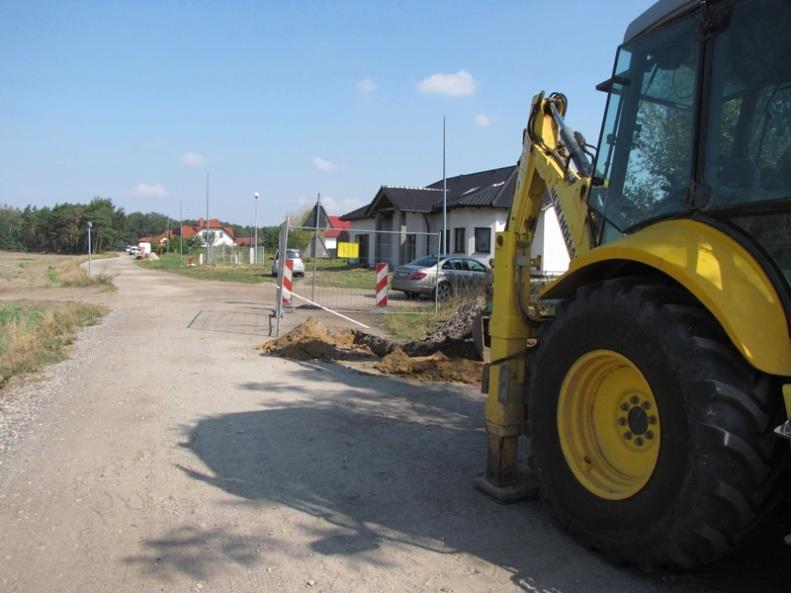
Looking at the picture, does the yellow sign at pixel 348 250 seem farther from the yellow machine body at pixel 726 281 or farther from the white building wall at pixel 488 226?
the yellow machine body at pixel 726 281

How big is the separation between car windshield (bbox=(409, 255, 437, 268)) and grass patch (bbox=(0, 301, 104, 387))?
9.15m

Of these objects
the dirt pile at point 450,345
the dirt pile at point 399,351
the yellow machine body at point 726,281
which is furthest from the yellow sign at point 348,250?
the yellow machine body at point 726,281

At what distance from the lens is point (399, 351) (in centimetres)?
938

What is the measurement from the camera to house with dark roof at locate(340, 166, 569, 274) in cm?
2733

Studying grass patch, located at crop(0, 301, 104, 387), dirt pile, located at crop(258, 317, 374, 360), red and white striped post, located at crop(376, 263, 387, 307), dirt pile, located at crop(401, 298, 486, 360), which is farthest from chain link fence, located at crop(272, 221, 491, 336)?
grass patch, located at crop(0, 301, 104, 387)

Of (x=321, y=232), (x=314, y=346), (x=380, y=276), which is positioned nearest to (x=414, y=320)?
(x=380, y=276)

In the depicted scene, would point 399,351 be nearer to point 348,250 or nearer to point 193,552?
point 193,552

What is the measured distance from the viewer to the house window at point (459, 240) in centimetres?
3160

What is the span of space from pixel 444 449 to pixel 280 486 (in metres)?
1.51

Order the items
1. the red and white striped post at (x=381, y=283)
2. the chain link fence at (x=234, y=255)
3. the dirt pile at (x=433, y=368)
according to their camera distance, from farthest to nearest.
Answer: the chain link fence at (x=234, y=255) < the red and white striped post at (x=381, y=283) < the dirt pile at (x=433, y=368)

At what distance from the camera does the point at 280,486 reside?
4648 mm

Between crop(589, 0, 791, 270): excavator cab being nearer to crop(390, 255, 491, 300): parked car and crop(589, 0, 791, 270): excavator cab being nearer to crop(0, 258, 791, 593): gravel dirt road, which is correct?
crop(0, 258, 791, 593): gravel dirt road

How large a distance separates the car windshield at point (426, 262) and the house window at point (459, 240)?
1147 cm

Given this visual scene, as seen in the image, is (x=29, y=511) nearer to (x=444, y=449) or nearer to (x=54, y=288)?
(x=444, y=449)
